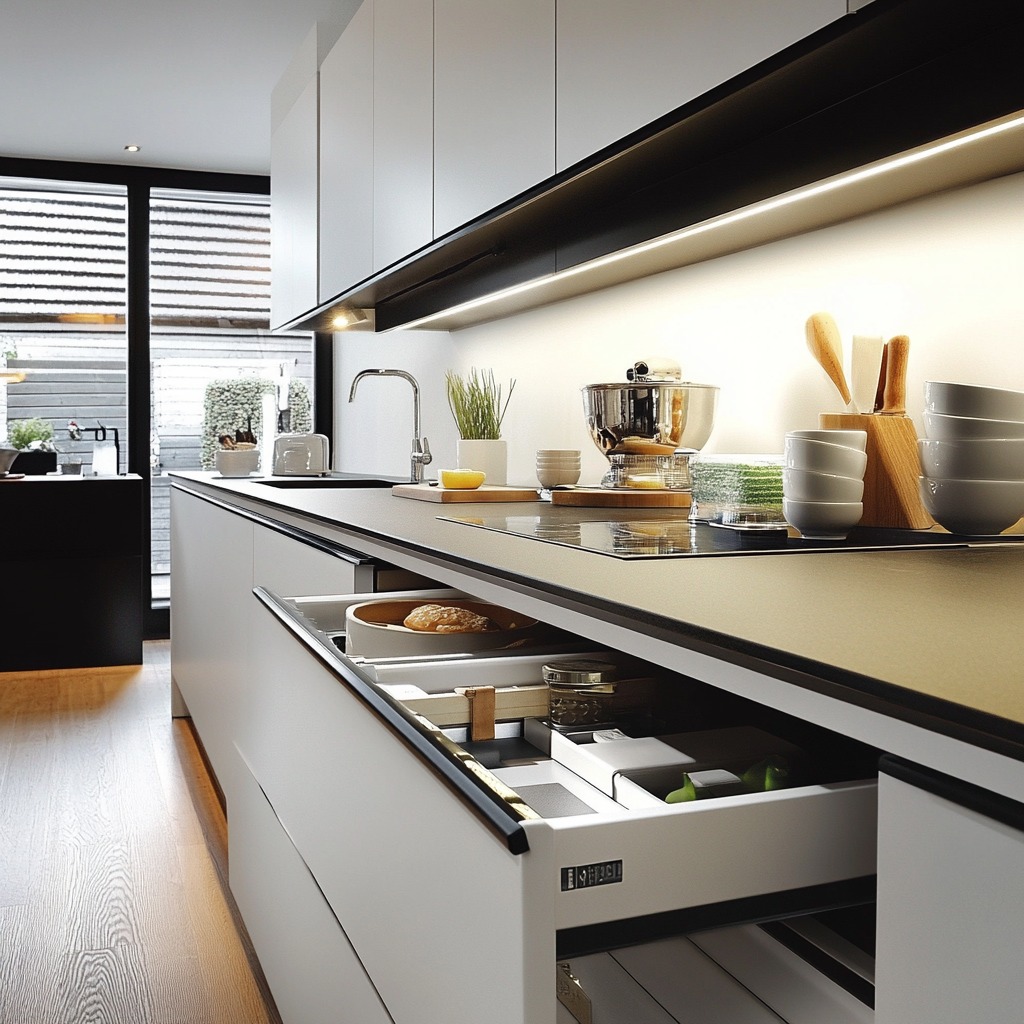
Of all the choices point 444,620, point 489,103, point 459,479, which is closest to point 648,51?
point 489,103

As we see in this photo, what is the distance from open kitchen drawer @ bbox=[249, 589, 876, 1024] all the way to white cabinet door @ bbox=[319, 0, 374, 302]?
186cm

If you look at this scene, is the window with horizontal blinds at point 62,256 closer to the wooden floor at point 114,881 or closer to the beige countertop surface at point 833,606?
the wooden floor at point 114,881

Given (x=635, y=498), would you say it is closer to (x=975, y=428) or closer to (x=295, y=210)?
(x=975, y=428)

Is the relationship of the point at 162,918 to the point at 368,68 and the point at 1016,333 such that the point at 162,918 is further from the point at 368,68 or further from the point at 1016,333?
the point at 368,68

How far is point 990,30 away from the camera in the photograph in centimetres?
124

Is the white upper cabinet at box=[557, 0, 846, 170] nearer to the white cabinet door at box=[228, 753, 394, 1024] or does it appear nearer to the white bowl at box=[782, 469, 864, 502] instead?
the white bowl at box=[782, 469, 864, 502]

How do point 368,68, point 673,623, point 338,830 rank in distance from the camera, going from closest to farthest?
point 673,623
point 338,830
point 368,68

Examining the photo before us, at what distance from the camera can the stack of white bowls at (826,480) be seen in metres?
1.27

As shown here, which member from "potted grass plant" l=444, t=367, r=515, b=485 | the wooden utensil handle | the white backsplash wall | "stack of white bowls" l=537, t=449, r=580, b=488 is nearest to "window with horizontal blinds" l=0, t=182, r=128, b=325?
the white backsplash wall

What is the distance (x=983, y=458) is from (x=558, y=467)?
1.17m

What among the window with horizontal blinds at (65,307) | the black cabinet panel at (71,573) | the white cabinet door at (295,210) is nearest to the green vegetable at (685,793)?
the white cabinet door at (295,210)

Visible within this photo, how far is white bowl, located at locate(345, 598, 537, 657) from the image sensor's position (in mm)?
1385

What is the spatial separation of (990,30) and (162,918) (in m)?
2.15

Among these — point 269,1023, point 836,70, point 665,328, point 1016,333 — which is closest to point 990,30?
point 836,70
